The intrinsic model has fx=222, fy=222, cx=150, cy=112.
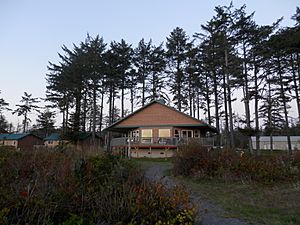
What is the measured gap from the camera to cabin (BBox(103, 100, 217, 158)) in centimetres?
2342

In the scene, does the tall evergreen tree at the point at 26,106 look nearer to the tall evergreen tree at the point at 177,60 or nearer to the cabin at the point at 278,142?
the tall evergreen tree at the point at 177,60

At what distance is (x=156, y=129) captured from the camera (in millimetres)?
25453

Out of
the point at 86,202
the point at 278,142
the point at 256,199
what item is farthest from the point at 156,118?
the point at 278,142

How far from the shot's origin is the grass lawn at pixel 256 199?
5.29 meters

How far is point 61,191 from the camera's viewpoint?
165 inches

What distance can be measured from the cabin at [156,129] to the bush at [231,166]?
38.6 feet

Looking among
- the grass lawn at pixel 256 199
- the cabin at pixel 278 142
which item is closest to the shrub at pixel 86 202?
the grass lawn at pixel 256 199

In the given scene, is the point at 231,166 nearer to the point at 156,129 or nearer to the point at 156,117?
the point at 156,129

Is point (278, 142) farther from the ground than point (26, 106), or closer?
closer

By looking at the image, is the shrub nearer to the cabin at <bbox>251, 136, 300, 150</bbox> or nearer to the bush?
the bush

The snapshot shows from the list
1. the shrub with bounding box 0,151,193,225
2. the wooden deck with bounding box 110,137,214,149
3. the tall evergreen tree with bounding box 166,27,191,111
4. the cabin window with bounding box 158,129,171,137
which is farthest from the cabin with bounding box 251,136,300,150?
the shrub with bounding box 0,151,193,225

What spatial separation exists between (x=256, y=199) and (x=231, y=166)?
309 centimetres

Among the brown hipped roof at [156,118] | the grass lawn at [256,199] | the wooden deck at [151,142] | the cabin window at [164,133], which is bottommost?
the grass lawn at [256,199]

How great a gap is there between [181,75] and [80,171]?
26872 millimetres
